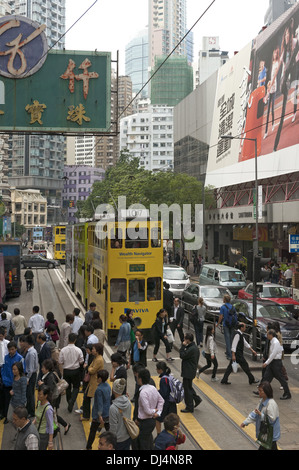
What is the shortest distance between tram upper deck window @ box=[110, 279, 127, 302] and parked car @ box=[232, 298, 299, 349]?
13.1 feet

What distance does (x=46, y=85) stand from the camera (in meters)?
14.0

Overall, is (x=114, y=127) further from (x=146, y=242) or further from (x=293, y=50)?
(x=293, y=50)

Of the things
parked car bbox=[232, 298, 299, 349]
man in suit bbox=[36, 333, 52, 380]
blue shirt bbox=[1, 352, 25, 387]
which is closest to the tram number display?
parked car bbox=[232, 298, 299, 349]

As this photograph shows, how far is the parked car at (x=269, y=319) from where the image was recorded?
626 inches

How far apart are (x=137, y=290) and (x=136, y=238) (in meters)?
1.57

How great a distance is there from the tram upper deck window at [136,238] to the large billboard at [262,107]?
1543 centimetres

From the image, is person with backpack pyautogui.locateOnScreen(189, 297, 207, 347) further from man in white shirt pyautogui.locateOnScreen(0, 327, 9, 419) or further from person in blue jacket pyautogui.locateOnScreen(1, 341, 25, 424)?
person in blue jacket pyautogui.locateOnScreen(1, 341, 25, 424)

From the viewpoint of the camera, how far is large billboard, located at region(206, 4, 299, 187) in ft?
118

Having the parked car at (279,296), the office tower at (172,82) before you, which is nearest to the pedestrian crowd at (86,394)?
the parked car at (279,296)

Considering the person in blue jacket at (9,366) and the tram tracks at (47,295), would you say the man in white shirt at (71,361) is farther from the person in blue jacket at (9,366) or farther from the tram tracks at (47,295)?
the tram tracks at (47,295)

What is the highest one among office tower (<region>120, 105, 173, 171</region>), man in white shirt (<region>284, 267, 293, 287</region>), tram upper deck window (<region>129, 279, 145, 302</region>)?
office tower (<region>120, 105, 173, 171</region>)

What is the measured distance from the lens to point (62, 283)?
122ft

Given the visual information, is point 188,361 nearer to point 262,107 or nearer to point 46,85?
point 46,85
